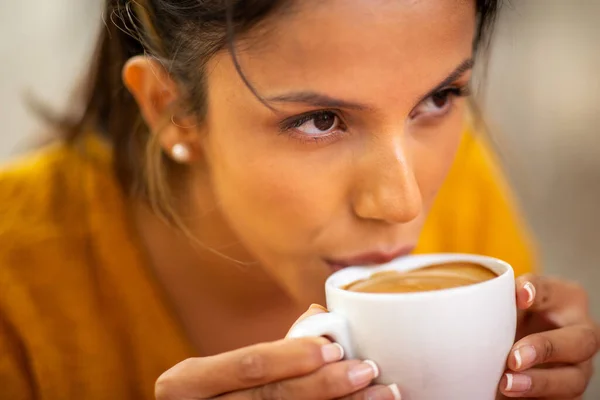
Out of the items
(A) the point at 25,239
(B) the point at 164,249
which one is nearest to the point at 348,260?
(B) the point at 164,249

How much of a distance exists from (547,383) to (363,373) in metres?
0.24

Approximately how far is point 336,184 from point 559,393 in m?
0.33

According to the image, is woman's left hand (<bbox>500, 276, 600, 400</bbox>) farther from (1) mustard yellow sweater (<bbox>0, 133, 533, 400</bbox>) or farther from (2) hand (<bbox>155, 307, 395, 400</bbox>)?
(1) mustard yellow sweater (<bbox>0, 133, 533, 400</bbox>)

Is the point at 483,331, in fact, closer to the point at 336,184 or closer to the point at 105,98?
the point at 336,184

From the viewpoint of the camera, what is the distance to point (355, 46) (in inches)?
27.7

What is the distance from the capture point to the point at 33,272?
109 cm

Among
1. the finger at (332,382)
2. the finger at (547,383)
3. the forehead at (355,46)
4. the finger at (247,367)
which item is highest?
the forehead at (355,46)

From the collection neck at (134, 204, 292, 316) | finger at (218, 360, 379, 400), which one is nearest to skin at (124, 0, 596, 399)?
finger at (218, 360, 379, 400)

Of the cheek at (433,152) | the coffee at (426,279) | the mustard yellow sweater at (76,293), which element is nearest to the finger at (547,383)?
the coffee at (426,279)

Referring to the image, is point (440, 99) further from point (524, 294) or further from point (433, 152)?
point (524, 294)

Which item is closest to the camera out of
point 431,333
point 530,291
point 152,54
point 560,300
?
point 431,333

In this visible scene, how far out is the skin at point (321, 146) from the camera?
0.68m

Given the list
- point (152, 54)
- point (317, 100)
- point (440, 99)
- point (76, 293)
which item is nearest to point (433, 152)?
point (440, 99)

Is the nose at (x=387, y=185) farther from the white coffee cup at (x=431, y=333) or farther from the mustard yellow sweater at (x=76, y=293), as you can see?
the mustard yellow sweater at (x=76, y=293)
